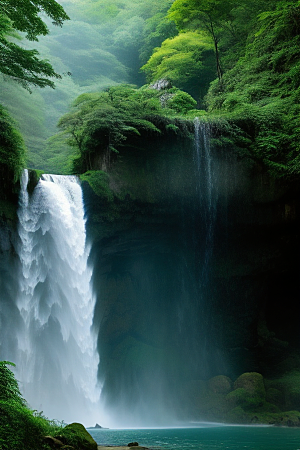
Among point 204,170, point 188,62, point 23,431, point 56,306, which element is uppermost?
point 188,62

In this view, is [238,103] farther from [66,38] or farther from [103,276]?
[66,38]

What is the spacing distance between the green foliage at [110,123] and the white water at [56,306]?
2511 millimetres

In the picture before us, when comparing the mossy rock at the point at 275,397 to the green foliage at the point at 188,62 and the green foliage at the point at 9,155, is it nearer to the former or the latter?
the green foliage at the point at 9,155

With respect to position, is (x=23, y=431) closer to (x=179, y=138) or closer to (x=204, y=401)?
(x=204, y=401)

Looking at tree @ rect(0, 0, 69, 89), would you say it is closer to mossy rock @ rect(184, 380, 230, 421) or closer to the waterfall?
the waterfall

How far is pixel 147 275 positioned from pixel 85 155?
253 inches

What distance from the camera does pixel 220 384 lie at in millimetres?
18047

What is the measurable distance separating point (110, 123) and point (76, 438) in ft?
44.1

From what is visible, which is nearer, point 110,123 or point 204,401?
point 204,401

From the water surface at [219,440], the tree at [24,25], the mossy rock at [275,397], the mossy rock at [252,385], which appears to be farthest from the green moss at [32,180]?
the mossy rock at [275,397]

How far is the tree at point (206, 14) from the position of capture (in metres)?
26.1

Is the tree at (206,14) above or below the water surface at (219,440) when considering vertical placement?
above

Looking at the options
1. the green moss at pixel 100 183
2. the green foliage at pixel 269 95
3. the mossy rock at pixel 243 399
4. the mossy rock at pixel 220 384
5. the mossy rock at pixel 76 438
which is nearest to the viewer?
the mossy rock at pixel 76 438

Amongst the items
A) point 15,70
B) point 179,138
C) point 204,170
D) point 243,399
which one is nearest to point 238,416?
point 243,399
